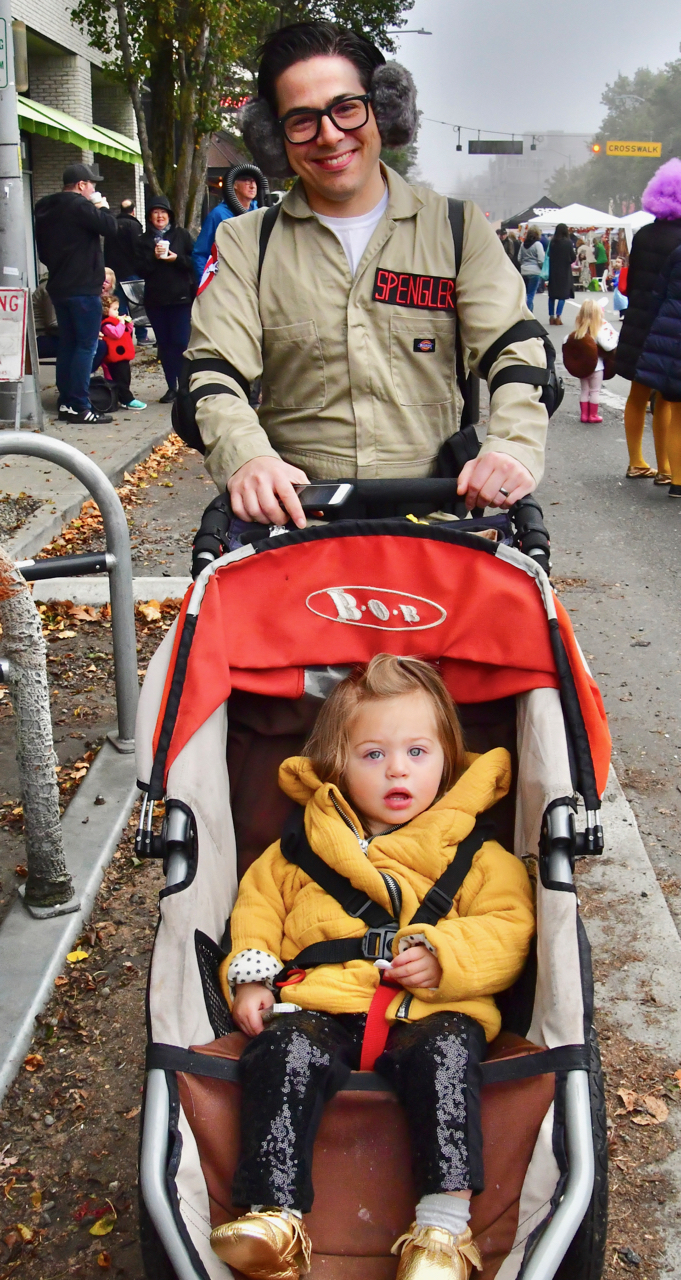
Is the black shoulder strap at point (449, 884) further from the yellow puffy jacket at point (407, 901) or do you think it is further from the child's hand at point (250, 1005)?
the child's hand at point (250, 1005)

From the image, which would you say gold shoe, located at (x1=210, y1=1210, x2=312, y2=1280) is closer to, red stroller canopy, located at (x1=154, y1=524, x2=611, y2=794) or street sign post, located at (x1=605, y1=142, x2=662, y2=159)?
red stroller canopy, located at (x1=154, y1=524, x2=611, y2=794)

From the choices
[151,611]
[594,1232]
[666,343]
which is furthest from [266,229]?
[666,343]

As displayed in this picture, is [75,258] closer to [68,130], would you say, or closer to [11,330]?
[11,330]

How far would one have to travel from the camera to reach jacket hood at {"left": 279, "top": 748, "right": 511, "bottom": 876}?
247cm

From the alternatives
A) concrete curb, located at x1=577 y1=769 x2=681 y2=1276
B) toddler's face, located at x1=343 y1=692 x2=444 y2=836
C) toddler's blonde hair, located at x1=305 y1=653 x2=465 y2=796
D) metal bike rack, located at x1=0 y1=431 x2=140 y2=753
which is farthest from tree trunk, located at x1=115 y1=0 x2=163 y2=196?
toddler's face, located at x1=343 y1=692 x2=444 y2=836

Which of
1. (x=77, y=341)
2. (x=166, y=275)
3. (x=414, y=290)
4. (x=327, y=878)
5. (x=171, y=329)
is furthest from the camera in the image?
(x=171, y=329)

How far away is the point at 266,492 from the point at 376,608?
0.39m

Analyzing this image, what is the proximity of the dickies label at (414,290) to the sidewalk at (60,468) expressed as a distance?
140 inches

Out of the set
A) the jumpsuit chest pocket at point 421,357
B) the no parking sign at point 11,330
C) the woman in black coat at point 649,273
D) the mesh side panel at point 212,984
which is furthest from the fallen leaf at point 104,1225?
the woman in black coat at point 649,273

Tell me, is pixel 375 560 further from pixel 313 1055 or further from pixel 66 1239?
pixel 66 1239

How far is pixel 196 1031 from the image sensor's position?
7.08ft

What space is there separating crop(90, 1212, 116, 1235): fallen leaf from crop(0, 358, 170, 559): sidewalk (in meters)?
4.25

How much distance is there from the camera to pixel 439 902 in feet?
7.89

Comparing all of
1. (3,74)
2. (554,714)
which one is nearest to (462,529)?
(554,714)
